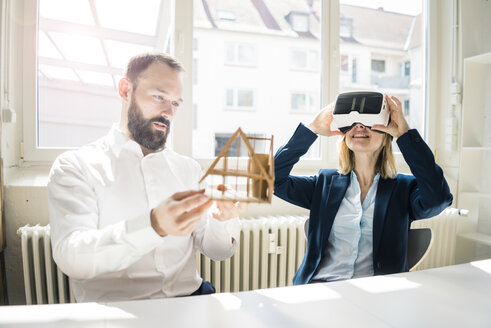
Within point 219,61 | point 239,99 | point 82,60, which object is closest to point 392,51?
point 239,99

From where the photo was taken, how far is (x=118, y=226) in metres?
0.95

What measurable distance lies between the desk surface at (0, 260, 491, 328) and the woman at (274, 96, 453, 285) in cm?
30

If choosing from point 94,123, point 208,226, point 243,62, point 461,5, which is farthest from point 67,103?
point 461,5

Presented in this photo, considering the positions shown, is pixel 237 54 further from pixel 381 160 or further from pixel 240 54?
pixel 381 160

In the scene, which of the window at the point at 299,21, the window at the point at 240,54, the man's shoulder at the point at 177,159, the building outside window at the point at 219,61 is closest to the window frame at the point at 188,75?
the building outside window at the point at 219,61

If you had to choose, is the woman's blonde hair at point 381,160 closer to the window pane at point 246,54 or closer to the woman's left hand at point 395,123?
the woman's left hand at point 395,123

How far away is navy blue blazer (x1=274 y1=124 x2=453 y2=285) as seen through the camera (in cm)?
137

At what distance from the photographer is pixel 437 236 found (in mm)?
2490

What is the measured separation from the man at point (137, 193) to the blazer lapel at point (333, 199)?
425mm

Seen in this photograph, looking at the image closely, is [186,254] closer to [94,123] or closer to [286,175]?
[286,175]

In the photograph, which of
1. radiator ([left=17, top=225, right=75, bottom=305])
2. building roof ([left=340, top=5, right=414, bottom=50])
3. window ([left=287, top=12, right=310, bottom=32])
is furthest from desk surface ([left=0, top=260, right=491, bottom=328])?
building roof ([left=340, top=5, right=414, bottom=50])

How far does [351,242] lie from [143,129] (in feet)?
3.14

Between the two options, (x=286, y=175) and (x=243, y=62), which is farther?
(x=243, y=62)

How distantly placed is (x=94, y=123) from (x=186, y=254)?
1.28m
